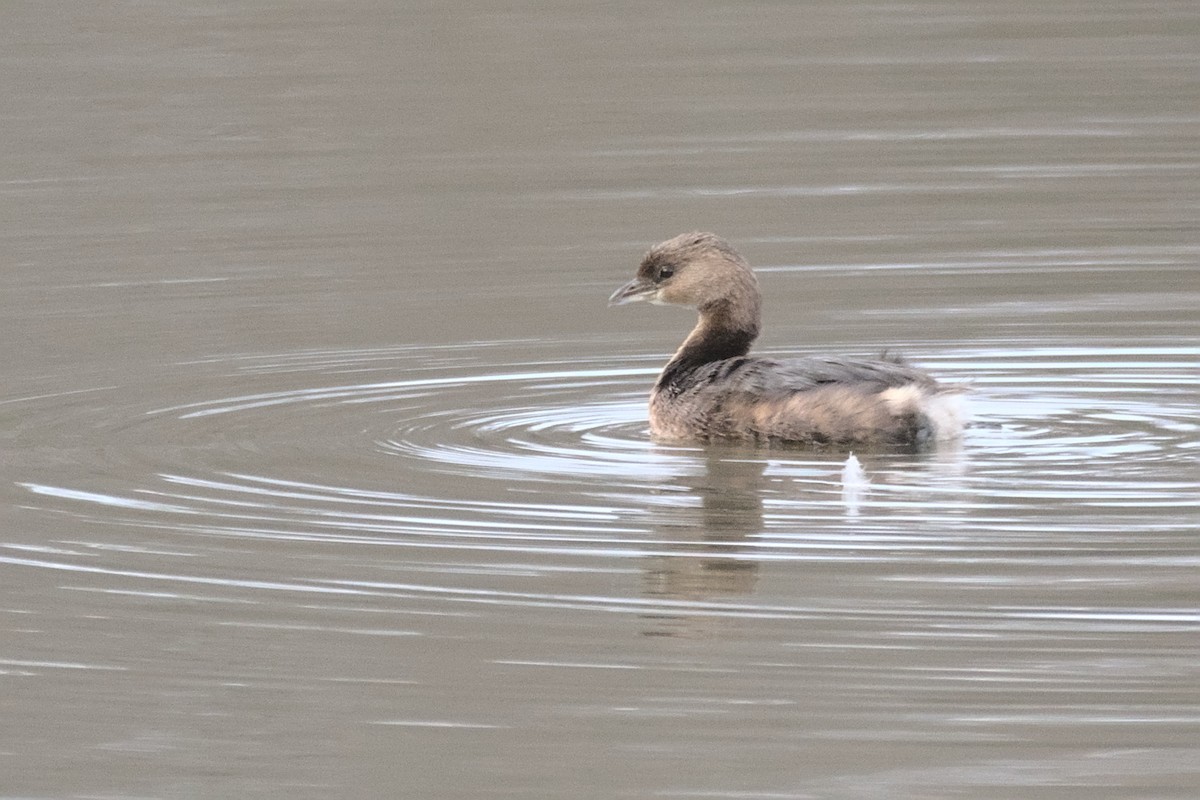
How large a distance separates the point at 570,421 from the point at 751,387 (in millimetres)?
1023

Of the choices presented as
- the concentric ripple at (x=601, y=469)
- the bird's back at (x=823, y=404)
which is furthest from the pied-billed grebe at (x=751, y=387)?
the concentric ripple at (x=601, y=469)

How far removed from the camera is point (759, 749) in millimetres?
6203

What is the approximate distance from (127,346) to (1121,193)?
6570 mm

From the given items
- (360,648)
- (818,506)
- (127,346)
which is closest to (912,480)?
(818,506)

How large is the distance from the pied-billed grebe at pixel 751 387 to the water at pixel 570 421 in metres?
0.14

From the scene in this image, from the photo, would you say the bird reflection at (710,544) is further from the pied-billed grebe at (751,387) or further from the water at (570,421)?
the pied-billed grebe at (751,387)

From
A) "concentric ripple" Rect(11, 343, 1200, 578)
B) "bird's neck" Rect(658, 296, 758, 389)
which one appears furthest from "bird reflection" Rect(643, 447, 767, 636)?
"bird's neck" Rect(658, 296, 758, 389)

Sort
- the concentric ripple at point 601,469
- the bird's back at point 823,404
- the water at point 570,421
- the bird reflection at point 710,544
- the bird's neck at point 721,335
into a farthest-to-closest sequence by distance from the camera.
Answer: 1. the bird's neck at point 721,335
2. the bird's back at point 823,404
3. the concentric ripple at point 601,469
4. the bird reflection at point 710,544
5. the water at point 570,421

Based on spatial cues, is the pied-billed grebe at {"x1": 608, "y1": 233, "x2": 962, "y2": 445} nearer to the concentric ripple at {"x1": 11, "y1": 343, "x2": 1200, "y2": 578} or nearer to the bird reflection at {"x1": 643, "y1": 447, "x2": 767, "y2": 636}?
the concentric ripple at {"x1": 11, "y1": 343, "x2": 1200, "y2": 578}

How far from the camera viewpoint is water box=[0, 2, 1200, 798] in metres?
6.46

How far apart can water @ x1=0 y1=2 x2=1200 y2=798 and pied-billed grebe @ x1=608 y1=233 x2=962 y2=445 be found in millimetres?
140

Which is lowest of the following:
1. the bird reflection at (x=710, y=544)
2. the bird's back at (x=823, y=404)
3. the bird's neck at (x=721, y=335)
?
the bird reflection at (x=710, y=544)

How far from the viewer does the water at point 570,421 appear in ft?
21.2

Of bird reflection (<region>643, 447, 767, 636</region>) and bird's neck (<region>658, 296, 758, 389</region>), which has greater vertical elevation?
bird's neck (<region>658, 296, 758, 389</region>)
